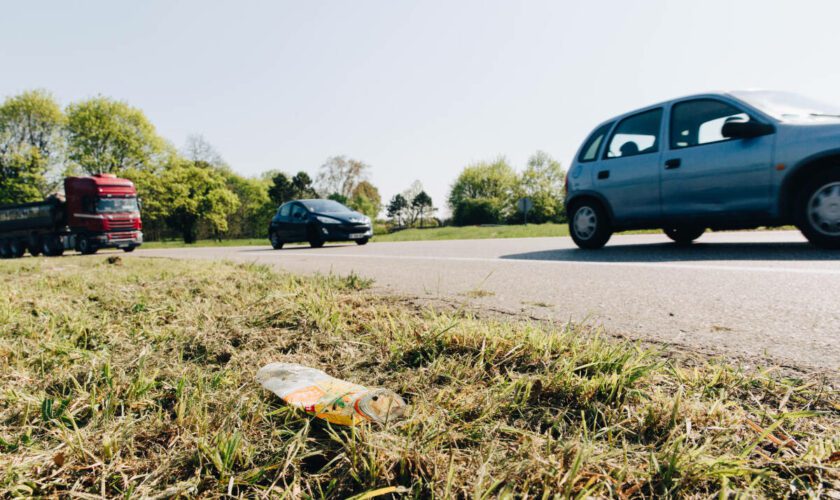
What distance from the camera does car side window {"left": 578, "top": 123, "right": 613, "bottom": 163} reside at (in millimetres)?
6635

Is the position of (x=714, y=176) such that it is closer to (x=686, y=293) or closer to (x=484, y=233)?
(x=686, y=293)

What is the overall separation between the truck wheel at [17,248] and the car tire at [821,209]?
26391 mm

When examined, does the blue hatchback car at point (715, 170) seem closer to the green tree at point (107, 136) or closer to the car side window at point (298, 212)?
the car side window at point (298, 212)

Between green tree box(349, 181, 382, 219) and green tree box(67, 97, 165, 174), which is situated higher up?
green tree box(67, 97, 165, 174)

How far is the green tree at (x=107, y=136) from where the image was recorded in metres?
38.0

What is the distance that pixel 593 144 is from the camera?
675cm

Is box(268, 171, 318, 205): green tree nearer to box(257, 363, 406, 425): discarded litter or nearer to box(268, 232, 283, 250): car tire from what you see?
box(268, 232, 283, 250): car tire

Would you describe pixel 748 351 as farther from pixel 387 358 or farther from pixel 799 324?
pixel 387 358

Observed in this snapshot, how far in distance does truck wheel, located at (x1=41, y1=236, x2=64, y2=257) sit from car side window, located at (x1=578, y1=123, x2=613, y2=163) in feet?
68.6

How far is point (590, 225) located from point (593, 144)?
127 centimetres

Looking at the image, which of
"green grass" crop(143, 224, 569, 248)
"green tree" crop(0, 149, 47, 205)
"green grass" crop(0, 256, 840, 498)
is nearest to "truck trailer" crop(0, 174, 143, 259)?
"green grass" crop(143, 224, 569, 248)

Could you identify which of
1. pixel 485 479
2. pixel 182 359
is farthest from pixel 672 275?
pixel 182 359

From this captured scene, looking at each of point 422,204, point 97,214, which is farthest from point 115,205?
point 422,204

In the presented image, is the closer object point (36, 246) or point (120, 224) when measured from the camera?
point (120, 224)
